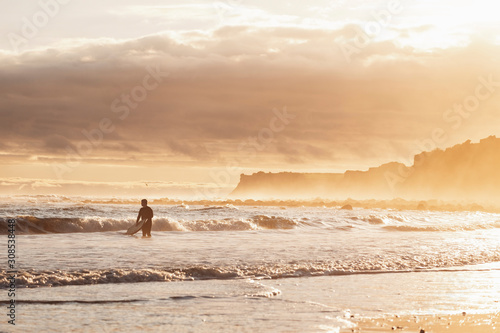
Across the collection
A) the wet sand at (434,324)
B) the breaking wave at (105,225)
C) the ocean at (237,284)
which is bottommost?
the wet sand at (434,324)

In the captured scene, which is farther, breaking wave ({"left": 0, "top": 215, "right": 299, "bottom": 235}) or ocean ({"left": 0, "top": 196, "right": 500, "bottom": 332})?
breaking wave ({"left": 0, "top": 215, "right": 299, "bottom": 235})

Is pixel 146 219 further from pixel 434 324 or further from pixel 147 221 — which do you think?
pixel 434 324

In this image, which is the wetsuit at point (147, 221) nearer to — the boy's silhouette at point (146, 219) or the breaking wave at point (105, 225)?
the boy's silhouette at point (146, 219)

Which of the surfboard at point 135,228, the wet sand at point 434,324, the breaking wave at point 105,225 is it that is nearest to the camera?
the wet sand at point 434,324

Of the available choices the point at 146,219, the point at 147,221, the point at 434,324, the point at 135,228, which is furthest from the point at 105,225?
the point at 434,324

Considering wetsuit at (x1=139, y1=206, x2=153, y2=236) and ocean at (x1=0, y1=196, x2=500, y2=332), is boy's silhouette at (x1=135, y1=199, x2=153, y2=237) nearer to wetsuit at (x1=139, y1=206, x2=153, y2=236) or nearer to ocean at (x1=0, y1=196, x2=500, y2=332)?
wetsuit at (x1=139, y1=206, x2=153, y2=236)

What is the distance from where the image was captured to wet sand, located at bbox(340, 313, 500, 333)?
1041 cm

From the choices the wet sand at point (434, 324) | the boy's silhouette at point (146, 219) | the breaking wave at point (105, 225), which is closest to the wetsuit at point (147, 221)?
the boy's silhouette at point (146, 219)

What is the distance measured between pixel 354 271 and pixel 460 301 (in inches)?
215

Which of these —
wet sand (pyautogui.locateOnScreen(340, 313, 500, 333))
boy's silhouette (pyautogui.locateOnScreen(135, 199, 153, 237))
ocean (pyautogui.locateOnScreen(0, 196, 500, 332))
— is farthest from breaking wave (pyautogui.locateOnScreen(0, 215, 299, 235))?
wet sand (pyautogui.locateOnScreen(340, 313, 500, 333))

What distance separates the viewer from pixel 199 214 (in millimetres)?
49344

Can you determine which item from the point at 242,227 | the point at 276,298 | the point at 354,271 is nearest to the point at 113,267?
the point at 276,298

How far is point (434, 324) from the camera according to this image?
35.7 ft

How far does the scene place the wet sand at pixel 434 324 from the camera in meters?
10.4
